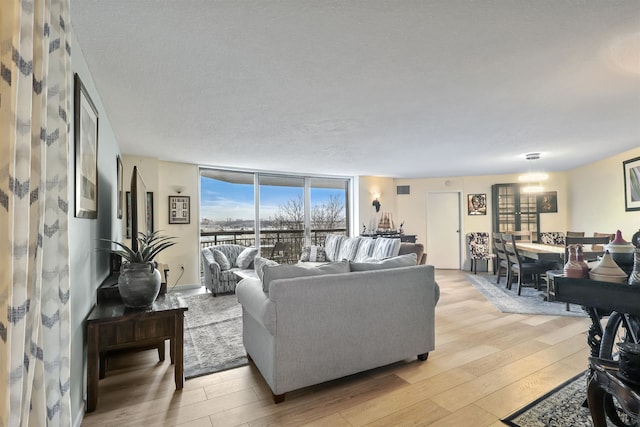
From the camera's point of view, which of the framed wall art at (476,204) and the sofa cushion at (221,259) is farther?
the framed wall art at (476,204)

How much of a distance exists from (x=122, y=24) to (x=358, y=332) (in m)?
2.41

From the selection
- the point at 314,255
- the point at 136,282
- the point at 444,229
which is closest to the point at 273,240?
the point at 314,255

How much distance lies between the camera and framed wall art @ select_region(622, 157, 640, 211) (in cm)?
439

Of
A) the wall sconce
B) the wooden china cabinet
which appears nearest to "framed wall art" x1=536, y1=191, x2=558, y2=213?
the wooden china cabinet

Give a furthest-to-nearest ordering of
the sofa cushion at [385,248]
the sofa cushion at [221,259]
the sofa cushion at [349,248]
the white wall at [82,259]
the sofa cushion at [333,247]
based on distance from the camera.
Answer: the sofa cushion at [333,247] < the sofa cushion at [349,248] < the sofa cushion at [221,259] < the sofa cushion at [385,248] < the white wall at [82,259]

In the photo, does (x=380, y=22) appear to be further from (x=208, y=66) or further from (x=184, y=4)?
(x=208, y=66)

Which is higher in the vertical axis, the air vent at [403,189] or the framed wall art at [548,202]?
the air vent at [403,189]

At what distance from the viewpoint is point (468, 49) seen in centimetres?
186

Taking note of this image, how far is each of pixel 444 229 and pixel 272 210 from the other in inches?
165

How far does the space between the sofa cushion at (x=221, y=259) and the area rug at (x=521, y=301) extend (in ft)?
13.5

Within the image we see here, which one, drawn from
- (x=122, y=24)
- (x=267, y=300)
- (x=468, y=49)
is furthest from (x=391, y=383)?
(x=122, y=24)

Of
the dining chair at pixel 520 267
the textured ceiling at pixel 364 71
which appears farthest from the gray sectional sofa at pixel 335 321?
the dining chair at pixel 520 267

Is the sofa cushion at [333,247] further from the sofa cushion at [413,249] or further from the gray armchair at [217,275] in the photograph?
the gray armchair at [217,275]

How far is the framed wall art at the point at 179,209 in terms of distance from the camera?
5305 millimetres
